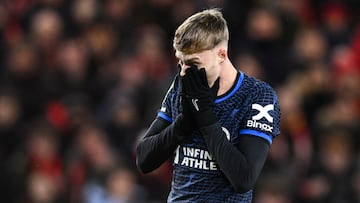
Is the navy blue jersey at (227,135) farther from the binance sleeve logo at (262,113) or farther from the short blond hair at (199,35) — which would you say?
the short blond hair at (199,35)

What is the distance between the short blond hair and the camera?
422 centimetres

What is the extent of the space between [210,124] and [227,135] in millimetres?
141

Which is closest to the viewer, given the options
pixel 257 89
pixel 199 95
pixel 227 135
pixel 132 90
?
pixel 199 95

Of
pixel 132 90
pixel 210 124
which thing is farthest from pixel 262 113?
pixel 132 90

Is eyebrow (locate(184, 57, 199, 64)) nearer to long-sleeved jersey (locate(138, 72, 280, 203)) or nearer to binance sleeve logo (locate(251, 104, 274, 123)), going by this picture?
long-sleeved jersey (locate(138, 72, 280, 203))

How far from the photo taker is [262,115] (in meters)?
4.35

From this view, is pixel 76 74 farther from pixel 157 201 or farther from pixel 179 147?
pixel 179 147

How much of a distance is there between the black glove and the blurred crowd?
440 centimetres

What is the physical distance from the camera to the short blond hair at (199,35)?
13.8 ft

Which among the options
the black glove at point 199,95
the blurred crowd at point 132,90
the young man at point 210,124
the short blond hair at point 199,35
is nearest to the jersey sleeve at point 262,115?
the young man at point 210,124

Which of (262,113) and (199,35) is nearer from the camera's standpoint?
(199,35)

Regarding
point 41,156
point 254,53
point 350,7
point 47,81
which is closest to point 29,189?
point 41,156

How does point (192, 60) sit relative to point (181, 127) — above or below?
above

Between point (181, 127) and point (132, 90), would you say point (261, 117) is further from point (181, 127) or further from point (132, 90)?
point (132, 90)
